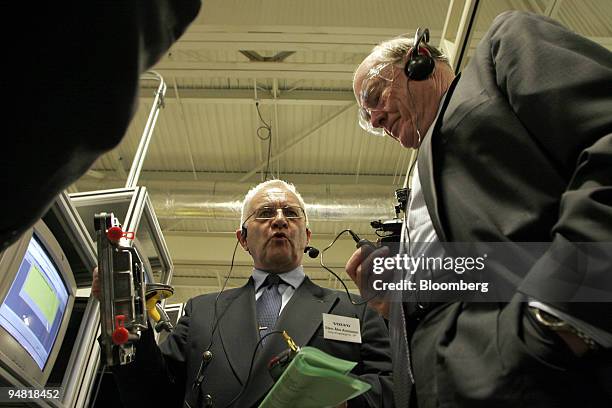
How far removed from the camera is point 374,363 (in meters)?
1.64

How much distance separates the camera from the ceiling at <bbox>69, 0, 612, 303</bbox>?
11.3 ft

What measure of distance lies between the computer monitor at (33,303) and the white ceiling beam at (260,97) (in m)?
3.59

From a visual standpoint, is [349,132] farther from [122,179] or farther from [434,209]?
[434,209]

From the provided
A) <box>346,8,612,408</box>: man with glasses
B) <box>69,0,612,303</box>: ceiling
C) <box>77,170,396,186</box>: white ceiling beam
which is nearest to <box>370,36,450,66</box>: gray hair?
<box>346,8,612,408</box>: man with glasses

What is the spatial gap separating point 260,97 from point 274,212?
9.76 ft

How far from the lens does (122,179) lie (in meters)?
5.96

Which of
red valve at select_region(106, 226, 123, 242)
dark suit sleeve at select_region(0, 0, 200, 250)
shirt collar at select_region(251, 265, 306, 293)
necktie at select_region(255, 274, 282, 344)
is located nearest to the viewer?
dark suit sleeve at select_region(0, 0, 200, 250)

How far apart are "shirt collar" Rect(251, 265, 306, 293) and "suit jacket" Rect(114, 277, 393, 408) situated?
1.5 inches

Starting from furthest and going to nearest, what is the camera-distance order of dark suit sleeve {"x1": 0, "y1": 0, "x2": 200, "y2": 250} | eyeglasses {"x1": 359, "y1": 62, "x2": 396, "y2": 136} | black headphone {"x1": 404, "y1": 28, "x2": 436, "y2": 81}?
1. eyeglasses {"x1": 359, "y1": 62, "x2": 396, "y2": 136}
2. black headphone {"x1": 404, "y1": 28, "x2": 436, "y2": 81}
3. dark suit sleeve {"x1": 0, "y1": 0, "x2": 200, "y2": 250}

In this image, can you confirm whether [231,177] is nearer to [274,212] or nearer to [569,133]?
[274,212]

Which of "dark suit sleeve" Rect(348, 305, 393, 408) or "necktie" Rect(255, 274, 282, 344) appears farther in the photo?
"necktie" Rect(255, 274, 282, 344)

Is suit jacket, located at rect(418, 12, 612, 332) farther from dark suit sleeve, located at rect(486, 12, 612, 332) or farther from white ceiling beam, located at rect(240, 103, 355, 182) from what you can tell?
white ceiling beam, located at rect(240, 103, 355, 182)

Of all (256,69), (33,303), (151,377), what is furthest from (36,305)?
(256,69)

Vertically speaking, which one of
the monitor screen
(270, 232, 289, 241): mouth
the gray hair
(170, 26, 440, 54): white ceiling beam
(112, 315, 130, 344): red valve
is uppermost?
(170, 26, 440, 54): white ceiling beam
